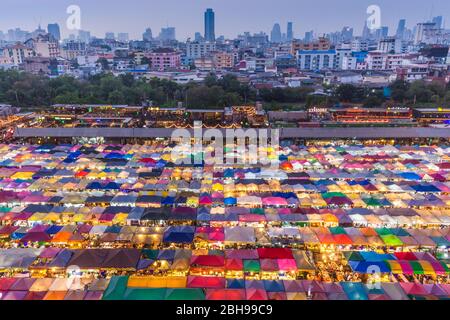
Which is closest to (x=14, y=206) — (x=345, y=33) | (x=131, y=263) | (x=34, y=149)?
(x=131, y=263)

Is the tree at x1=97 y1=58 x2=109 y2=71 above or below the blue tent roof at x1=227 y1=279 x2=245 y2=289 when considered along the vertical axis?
above

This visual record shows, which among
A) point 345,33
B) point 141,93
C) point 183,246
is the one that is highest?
point 345,33

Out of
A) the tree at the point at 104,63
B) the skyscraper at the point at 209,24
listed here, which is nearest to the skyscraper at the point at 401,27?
the skyscraper at the point at 209,24

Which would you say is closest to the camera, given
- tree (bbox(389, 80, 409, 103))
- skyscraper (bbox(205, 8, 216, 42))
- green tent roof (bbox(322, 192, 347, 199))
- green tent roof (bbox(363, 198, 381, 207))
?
green tent roof (bbox(363, 198, 381, 207))

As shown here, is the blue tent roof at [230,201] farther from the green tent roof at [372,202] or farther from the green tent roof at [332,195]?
the green tent roof at [372,202]

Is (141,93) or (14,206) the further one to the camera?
(141,93)

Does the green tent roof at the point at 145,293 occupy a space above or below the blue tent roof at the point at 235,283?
above

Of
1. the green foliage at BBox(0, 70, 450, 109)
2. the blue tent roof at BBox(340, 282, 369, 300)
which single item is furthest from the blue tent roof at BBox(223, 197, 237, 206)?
the green foliage at BBox(0, 70, 450, 109)

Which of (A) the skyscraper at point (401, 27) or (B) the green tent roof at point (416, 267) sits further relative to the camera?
(A) the skyscraper at point (401, 27)

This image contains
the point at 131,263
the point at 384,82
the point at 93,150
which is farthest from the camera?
the point at 384,82

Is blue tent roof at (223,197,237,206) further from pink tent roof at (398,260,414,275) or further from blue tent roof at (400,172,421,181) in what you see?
blue tent roof at (400,172,421,181)
